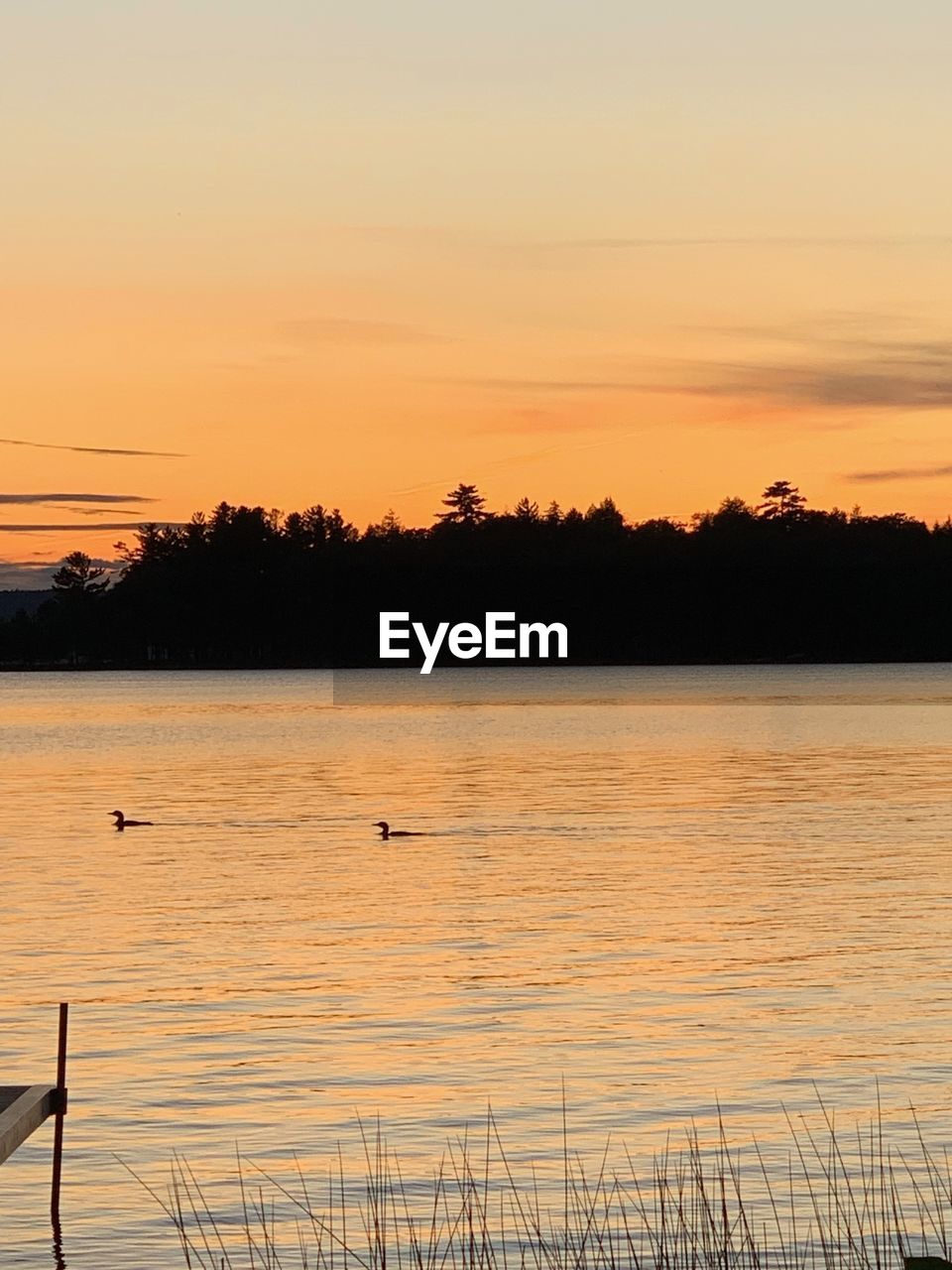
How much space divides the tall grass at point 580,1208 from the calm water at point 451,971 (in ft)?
1.63

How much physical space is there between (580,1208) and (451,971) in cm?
1348

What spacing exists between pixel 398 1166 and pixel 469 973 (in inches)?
464

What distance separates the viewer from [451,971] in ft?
103

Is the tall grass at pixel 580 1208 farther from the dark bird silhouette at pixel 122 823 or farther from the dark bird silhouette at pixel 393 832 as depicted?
the dark bird silhouette at pixel 122 823

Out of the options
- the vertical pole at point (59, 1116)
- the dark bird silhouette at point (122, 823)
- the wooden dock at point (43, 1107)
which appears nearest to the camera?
the wooden dock at point (43, 1107)

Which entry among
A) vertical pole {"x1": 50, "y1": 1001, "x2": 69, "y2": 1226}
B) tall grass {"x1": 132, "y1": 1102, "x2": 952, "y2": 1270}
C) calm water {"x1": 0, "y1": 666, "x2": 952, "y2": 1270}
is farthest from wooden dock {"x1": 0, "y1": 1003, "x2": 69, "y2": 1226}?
tall grass {"x1": 132, "y1": 1102, "x2": 952, "y2": 1270}

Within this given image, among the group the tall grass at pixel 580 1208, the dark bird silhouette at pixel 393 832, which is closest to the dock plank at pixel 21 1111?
the tall grass at pixel 580 1208

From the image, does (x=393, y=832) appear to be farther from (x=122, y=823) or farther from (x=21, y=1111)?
(x=21, y=1111)

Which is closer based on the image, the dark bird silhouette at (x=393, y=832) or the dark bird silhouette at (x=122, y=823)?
the dark bird silhouette at (x=393, y=832)

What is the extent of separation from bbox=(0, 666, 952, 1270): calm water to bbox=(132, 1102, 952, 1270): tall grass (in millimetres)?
495

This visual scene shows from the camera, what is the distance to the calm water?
20859mm

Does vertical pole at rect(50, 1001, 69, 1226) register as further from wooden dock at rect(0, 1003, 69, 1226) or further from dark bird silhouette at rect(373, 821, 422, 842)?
dark bird silhouette at rect(373, 821, 422, 842)

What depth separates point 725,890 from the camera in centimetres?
4209

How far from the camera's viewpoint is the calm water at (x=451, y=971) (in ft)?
68.4
